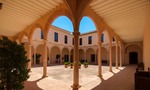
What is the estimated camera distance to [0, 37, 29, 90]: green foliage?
3.55 m

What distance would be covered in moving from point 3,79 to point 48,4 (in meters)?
5.43

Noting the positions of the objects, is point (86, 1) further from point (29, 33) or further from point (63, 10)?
point (29, 33)

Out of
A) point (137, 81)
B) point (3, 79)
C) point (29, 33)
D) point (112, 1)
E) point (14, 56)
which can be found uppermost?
point (112, 1)

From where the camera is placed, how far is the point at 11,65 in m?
3.57

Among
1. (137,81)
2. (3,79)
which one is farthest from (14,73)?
(137,81)

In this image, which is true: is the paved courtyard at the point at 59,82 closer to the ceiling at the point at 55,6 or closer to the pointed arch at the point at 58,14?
the pointed arch at the point at 58,14

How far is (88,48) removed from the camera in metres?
26.7

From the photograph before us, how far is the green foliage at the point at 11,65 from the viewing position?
11.6ft

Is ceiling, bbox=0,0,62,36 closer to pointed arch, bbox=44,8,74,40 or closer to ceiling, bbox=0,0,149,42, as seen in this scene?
ceiling, bbox=0,0,149,42

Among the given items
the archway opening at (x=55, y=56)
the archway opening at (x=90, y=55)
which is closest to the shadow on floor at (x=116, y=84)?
the archway opening at (x=55, y=56)

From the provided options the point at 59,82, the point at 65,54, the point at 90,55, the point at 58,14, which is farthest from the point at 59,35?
the point at 59,82

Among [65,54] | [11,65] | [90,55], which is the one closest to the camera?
[11,65]

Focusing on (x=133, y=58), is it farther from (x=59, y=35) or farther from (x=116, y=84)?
(x=116, y=84)

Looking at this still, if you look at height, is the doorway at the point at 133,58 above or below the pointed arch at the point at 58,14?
below
